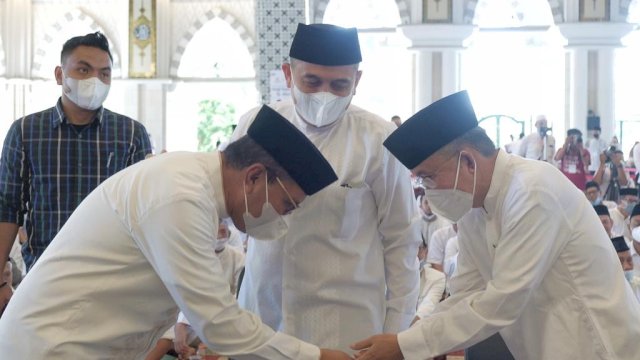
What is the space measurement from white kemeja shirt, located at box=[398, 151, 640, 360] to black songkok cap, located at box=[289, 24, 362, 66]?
56cm

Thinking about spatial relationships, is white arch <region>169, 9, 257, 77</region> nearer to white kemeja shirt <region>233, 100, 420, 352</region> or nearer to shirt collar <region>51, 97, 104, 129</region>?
shirt collar <region>51, 97, 104, 129</region>

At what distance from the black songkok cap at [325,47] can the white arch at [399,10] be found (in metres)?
12.5

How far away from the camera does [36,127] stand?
9.80 ft

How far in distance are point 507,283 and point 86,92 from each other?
1.53m

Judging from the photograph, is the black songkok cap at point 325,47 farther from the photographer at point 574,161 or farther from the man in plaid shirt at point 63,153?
the photographer at point 574,161

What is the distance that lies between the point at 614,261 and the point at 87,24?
15.6 meters

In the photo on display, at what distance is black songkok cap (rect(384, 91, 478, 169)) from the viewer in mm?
2252

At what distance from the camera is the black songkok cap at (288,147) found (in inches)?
81.0

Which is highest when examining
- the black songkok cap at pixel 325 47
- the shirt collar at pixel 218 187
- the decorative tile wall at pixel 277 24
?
the decorative tile wall at pixel 277 24

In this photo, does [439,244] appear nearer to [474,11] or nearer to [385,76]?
[474,11]

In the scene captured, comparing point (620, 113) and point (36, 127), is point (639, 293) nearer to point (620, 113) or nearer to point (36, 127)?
point (36, 127)

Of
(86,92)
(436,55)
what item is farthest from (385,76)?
(86,92)

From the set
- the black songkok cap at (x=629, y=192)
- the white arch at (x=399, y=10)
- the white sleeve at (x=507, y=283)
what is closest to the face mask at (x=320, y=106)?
the white sleeve at (x=507, y=283)

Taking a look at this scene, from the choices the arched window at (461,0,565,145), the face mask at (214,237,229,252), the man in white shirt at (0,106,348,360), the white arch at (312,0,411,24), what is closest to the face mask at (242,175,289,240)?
the man in white shirt at (0,106,348,360)
